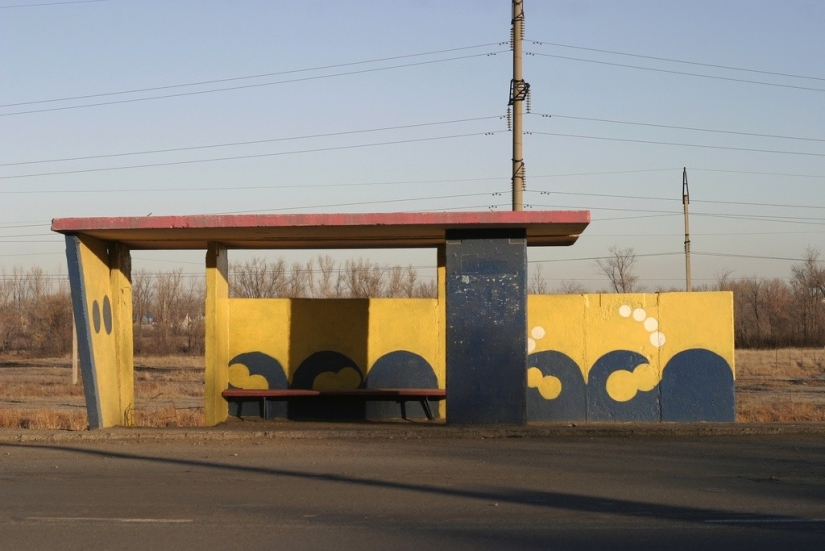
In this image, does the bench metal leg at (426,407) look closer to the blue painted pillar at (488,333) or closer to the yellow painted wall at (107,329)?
the blue painted pillar at (488,333)

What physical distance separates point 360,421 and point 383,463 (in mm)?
4458

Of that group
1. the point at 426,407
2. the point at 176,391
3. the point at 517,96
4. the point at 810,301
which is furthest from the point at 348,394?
the point at 810,301

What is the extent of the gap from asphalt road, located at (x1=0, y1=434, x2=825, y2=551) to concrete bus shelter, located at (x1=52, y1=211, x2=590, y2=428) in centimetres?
138

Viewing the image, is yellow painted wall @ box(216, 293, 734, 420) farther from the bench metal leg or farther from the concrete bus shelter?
the bench metal leg

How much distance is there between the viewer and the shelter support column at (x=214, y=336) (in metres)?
15.0

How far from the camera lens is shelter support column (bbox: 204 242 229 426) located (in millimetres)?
14969

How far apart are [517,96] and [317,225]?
24.4 ft

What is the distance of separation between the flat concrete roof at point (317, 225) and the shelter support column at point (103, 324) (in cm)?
42

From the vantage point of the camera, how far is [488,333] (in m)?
14.2

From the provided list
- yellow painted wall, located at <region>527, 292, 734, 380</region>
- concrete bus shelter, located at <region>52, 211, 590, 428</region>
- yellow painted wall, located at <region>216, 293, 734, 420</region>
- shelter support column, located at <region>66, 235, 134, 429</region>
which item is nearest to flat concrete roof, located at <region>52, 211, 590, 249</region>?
concrete bus shelter, located at <region>52, 211, 590, 428</region>

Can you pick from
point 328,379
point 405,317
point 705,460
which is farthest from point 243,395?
point 705,460

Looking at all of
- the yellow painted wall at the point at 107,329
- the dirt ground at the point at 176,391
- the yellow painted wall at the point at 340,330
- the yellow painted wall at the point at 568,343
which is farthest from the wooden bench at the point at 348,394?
the dirt ground at the point at 176,391

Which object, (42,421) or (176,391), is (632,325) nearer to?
(42,421)

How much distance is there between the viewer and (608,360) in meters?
15.5
